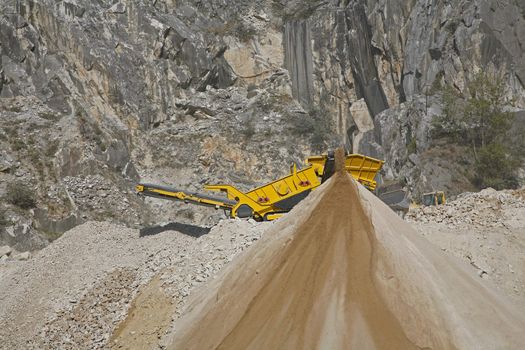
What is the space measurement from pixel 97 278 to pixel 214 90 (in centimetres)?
2656

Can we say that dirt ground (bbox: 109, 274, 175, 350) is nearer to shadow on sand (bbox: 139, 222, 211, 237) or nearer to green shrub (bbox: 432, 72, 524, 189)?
shadow on sand (bbox: 139, 222, 211, 237)

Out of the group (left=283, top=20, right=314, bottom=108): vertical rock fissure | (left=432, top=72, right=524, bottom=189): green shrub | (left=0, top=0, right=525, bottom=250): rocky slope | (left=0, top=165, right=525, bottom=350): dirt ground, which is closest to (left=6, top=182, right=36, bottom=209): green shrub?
(left=0, top=0, right=525, bottom=250): rocky slope

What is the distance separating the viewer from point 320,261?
14.5 feet

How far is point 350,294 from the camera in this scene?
13.9 feet

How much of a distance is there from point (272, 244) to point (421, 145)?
812 inches

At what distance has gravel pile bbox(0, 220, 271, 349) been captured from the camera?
698 cm

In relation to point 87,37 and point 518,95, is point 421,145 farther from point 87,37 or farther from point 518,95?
point 87,37

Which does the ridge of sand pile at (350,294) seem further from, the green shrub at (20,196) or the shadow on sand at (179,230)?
the green shrub at (20,196)

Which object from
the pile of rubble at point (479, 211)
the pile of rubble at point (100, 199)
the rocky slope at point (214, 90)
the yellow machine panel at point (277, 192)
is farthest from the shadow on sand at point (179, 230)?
the pile of rubble at point (100, 199)

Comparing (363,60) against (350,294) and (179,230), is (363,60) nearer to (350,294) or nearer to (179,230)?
(179,230)

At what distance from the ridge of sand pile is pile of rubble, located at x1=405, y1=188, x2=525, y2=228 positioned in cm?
408

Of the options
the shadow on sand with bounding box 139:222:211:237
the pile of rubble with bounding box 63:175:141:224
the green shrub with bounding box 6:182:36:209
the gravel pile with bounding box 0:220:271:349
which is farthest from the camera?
the pile of rubble with bounding box 63:175:141:224

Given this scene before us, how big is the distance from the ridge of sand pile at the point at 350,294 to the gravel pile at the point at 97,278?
198 cm

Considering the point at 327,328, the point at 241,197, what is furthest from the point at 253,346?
the point at 241,197
